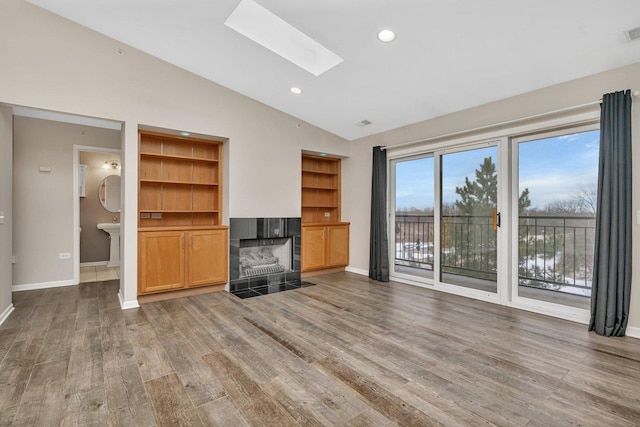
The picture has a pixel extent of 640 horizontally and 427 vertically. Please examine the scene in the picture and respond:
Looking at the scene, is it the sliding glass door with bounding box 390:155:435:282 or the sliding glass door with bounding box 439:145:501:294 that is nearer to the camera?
the sliding glass door with bounding box 439:145:501:294

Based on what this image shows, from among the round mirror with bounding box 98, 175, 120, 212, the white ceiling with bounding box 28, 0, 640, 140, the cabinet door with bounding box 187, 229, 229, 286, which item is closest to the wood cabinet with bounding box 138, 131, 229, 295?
the cabinet door with bounding box 187, 229, 229, 286

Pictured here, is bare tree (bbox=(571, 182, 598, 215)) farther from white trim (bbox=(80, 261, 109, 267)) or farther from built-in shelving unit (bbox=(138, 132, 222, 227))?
white trim (bbox=(80, 261, 109, 267))

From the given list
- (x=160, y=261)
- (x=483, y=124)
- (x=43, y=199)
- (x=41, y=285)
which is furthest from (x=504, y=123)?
(x=41, y=285)

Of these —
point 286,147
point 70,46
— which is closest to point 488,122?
point 286,147

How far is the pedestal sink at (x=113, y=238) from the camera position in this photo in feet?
19.5

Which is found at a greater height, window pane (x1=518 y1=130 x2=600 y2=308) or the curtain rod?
the curtain rod

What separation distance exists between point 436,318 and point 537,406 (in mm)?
1504

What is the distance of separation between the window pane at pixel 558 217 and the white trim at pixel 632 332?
55cm

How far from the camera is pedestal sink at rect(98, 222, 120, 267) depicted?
19.5 feet

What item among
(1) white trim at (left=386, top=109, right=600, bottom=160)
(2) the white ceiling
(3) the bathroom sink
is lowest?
(3) the bathroom sink

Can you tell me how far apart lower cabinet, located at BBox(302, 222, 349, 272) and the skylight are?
267 centimetres

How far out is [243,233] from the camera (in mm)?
4527

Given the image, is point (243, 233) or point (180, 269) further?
point (243, 233)

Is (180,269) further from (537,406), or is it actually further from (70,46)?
(537,406)
